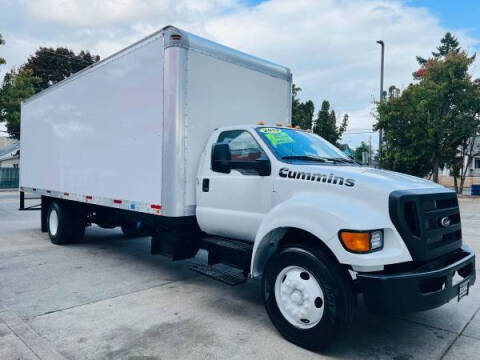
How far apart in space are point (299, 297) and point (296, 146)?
1.77 meters

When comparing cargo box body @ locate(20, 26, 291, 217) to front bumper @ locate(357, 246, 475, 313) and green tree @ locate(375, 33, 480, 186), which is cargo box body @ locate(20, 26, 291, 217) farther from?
green tree @ locate(375, 33, 480, 186)

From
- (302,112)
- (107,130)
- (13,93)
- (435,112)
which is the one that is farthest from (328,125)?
(107,130)

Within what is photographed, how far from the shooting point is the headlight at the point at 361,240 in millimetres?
3111

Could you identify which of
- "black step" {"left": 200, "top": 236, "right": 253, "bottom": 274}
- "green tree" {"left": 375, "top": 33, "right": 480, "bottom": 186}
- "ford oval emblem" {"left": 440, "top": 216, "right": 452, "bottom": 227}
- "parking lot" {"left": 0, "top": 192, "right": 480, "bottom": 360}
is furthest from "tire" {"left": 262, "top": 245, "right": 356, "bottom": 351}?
"green tree" {"left": 375, "top": 33, "right": 480, "bottom": 186}

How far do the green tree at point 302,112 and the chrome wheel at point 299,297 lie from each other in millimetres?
25109

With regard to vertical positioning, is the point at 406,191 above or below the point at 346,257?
above

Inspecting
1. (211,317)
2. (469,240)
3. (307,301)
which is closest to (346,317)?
(307,301)

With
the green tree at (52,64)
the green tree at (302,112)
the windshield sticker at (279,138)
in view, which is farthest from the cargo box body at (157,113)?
the green tree at (52,64)

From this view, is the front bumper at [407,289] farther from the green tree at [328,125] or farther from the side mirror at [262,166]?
the green tree at [328,125]

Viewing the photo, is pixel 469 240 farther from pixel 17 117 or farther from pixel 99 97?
pixel 17 117

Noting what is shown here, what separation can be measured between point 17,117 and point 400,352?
27.6m

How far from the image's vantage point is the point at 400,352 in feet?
11.4

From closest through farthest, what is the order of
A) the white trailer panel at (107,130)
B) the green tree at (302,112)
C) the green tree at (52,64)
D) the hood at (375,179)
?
the hood at (375,179) < the white trailer panel at (107,130) < the green tree at (302,112) < the green tree at (52,64)

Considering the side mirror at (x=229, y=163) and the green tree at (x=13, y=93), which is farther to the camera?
the green tree at (x=13, y=93)
